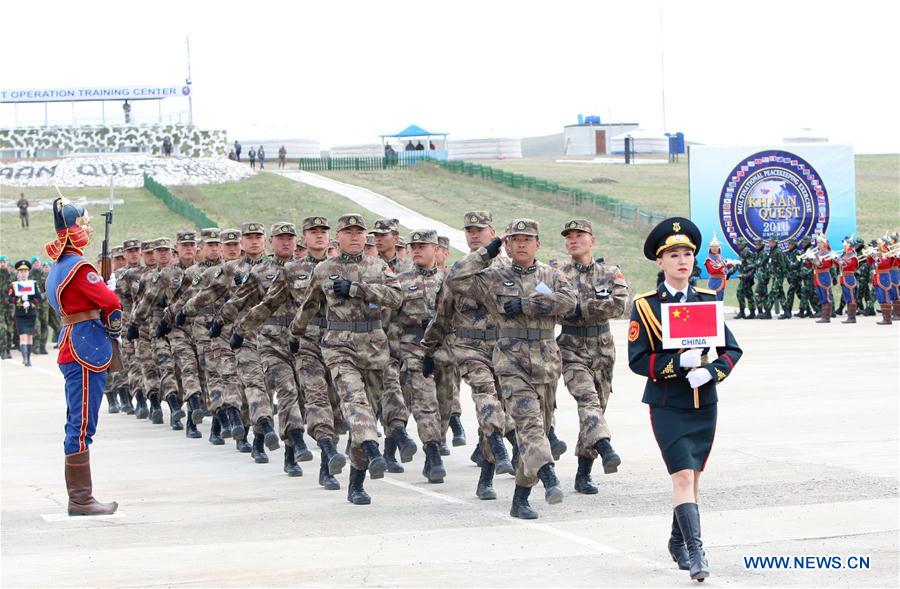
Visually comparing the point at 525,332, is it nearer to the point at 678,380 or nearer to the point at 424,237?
the point at 678,380

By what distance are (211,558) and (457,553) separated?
1.51 meters

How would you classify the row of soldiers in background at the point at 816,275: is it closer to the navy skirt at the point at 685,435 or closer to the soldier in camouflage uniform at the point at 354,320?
the soldier in camouflage uniform at the point at 354,320

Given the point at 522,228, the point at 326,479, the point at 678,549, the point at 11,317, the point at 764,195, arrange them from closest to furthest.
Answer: the point at 678,549 < the point at 522,228 < the point at 326,479 < the point at 11,317 < the point at 764,195

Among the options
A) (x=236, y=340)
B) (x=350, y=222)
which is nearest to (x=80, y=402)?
(x=236, y=340)

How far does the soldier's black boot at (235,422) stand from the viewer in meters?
13.8

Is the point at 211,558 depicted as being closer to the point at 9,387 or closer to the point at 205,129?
the point at 9,387

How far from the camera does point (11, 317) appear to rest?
28953mm

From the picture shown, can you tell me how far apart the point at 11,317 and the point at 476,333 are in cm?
2045

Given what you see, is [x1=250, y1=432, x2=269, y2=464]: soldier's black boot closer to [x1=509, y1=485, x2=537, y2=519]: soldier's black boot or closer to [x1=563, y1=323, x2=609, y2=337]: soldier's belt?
[x1=563, y1=323, x2=609, y2=337]: soldier's belt

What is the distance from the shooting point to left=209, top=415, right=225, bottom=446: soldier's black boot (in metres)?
14.4

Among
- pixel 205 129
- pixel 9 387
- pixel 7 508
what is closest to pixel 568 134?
pixel 205 129

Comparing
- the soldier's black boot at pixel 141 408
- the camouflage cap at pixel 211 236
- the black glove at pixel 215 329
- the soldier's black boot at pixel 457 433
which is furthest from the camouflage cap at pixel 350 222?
the soldier's black boot at pixel 141 408

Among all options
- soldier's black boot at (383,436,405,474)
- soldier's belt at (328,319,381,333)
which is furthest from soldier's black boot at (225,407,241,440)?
soldier's belt at (328,319,381,333)

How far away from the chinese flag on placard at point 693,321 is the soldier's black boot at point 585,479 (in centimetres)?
340
